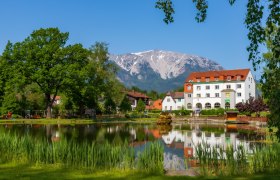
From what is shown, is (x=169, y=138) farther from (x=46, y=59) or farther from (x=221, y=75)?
(x=221, y=75)

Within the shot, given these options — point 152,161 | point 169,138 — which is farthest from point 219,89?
point 152,161

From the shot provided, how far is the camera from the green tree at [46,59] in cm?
5206

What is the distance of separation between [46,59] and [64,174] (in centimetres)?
4384

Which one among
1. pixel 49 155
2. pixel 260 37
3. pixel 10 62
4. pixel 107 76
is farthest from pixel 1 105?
pixel 260 37

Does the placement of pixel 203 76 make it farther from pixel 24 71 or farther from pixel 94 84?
pixel 24 71

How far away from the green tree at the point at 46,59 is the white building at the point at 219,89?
41362 millimetres

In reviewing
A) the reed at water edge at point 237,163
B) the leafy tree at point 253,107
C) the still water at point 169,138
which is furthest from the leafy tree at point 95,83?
the reed at water edge at point 237,163

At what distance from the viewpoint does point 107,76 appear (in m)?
64.8

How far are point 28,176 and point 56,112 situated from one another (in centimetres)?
5924

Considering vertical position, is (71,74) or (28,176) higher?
(71,74)

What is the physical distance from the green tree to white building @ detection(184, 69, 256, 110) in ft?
136

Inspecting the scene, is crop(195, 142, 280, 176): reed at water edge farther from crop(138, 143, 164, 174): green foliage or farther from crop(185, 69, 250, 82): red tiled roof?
crop(185, 69, 250, 82): red tiled roof

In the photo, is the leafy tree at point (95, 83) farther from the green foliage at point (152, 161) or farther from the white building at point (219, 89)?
the green foliage at point (152, 161)

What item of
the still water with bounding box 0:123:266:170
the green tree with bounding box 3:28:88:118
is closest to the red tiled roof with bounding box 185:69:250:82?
the green tree with bounding box 3:28:88:118
